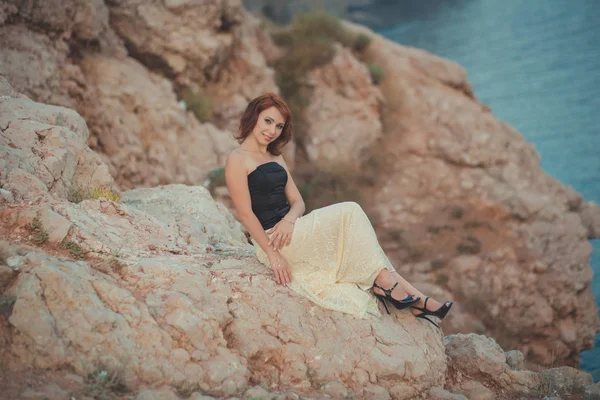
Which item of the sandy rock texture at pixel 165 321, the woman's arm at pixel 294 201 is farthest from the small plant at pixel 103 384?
the woman's arm at pixel 294 201

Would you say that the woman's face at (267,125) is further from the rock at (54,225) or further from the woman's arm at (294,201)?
the rock at (54,225)

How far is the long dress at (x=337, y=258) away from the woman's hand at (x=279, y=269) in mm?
62

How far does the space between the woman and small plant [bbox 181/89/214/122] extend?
7.44 metres

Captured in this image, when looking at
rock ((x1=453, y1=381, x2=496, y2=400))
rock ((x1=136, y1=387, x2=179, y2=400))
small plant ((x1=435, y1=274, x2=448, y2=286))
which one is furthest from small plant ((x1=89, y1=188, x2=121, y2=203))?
small plant ((x1=435, y1=274, x2=448, y2=286))

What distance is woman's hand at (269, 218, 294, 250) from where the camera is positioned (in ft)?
14.8

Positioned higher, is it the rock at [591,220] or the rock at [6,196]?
the rock at [591,220]

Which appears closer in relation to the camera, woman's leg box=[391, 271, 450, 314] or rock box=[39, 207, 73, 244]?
rock box=[39, 207, 73, 244]

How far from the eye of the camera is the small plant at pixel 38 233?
4020 millimetres

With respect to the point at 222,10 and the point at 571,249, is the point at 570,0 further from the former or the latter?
the point at 222,10

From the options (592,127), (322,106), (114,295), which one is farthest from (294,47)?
(114,295)

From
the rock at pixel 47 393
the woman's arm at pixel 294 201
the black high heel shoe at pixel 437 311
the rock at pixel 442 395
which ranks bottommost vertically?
the rock at pixel 47 393

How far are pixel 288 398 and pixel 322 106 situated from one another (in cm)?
1226

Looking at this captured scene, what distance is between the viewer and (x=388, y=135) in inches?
611

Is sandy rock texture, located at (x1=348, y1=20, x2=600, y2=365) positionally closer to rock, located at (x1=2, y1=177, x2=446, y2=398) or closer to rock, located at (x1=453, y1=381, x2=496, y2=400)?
rock, located at (x1=453, y1=381, x2=496, y2=400)
